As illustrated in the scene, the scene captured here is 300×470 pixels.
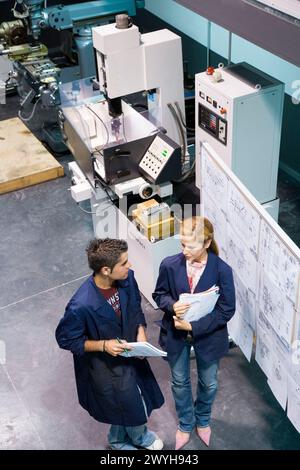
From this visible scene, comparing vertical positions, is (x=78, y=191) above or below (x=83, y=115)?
below

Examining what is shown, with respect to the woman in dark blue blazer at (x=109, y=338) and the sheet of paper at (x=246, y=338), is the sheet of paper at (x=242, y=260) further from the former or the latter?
the woman in dark blue blazer at (x=109, y=338)

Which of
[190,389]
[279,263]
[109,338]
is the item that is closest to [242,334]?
[190,389]

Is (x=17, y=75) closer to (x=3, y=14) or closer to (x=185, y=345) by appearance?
(x=3, y=14)

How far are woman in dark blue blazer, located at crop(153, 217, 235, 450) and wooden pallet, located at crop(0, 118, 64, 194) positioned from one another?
2.95 metres

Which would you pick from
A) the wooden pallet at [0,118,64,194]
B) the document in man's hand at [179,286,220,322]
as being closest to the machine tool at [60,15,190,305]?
the document in man's hand at [179,286,220,322]

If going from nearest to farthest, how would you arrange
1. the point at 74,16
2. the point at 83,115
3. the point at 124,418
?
Result: 1. the point at 124,418
2. the point at 83,115
3. the point at 74,16

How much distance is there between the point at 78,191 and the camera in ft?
14.1

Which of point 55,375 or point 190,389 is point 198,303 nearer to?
point 190,389

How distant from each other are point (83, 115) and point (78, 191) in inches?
25.2

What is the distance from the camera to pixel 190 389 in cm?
336

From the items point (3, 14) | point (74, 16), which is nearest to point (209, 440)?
point (74, 16)

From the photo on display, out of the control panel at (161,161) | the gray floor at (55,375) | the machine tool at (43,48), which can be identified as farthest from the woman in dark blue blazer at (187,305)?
the machine tool at (43,48)

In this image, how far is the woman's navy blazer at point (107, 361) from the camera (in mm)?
2768

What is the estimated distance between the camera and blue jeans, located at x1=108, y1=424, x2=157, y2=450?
10.7ft
